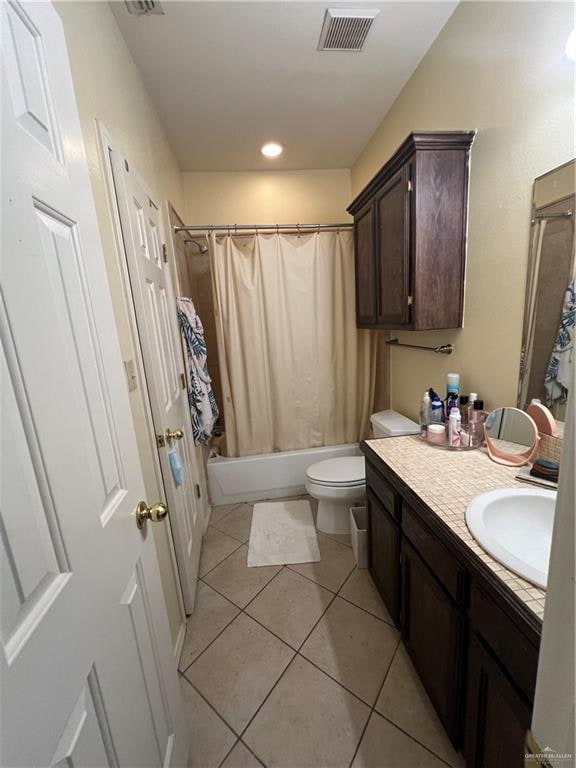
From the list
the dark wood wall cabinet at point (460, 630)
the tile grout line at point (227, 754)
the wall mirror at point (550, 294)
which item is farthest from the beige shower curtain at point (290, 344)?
the tile grout line at point (227, 754)

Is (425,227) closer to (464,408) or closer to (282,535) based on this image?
(464,408)

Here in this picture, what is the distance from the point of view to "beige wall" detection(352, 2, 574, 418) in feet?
3.21

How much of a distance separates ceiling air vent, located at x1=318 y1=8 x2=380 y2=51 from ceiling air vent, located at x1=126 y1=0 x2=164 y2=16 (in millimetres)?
651

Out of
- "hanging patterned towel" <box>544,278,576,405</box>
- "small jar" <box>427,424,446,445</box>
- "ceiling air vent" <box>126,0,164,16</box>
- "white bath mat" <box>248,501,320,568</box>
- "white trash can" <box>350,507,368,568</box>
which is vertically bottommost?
"white bath mat" <box>248,501,320,568</box>

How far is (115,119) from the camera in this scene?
3.63 feet


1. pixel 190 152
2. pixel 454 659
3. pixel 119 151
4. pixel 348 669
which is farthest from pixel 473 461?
pixel 190 152

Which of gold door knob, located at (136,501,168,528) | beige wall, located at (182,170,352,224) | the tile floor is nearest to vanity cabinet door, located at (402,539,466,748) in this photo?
the tile floor

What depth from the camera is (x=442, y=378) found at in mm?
1650

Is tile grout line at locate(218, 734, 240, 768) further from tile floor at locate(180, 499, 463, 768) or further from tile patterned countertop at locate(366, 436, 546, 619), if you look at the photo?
tile patterned countertop at locate(366, 436, 546, 619)

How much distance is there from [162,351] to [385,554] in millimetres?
1369

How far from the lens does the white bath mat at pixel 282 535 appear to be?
1.84 m

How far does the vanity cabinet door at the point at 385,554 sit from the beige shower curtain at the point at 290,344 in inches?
43.3

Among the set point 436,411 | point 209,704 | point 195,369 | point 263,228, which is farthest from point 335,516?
point 263,228

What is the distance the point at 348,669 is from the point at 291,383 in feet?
5.57
